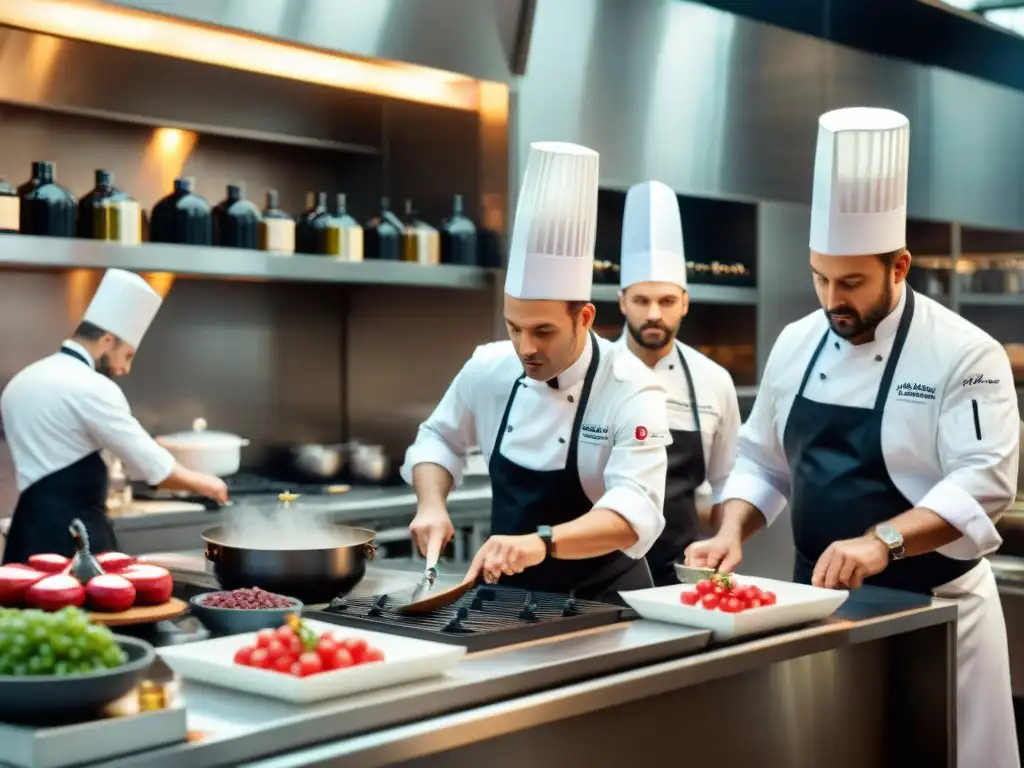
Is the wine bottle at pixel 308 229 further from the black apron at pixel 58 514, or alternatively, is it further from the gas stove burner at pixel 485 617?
the gas stove burner at pixel 485 617

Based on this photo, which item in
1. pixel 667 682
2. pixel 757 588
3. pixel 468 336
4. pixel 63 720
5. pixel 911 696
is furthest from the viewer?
pixel 468 336

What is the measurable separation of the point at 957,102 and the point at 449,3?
3.19m

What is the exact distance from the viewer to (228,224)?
411cm

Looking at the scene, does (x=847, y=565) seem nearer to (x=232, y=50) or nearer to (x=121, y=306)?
(x=121, y=306)

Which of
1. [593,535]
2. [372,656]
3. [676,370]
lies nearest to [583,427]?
[593,535]

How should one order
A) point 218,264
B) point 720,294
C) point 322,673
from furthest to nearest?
1. point 720,294
2. point 218,264
3. point 322,673

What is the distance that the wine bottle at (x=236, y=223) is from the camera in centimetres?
411

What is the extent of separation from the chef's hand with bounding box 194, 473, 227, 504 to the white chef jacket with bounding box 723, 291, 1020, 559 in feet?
5.30

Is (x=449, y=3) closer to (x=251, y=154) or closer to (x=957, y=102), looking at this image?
(x=251, y=154)

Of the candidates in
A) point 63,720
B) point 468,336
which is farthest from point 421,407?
point 63,720

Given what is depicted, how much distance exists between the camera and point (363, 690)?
5.24ft

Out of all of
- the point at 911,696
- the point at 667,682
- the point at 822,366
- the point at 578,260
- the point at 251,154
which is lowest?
the point at 911,696

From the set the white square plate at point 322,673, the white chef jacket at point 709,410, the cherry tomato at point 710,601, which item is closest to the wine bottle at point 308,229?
the white chef jacket at point 709,410

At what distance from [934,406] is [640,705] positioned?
0.95 meters
